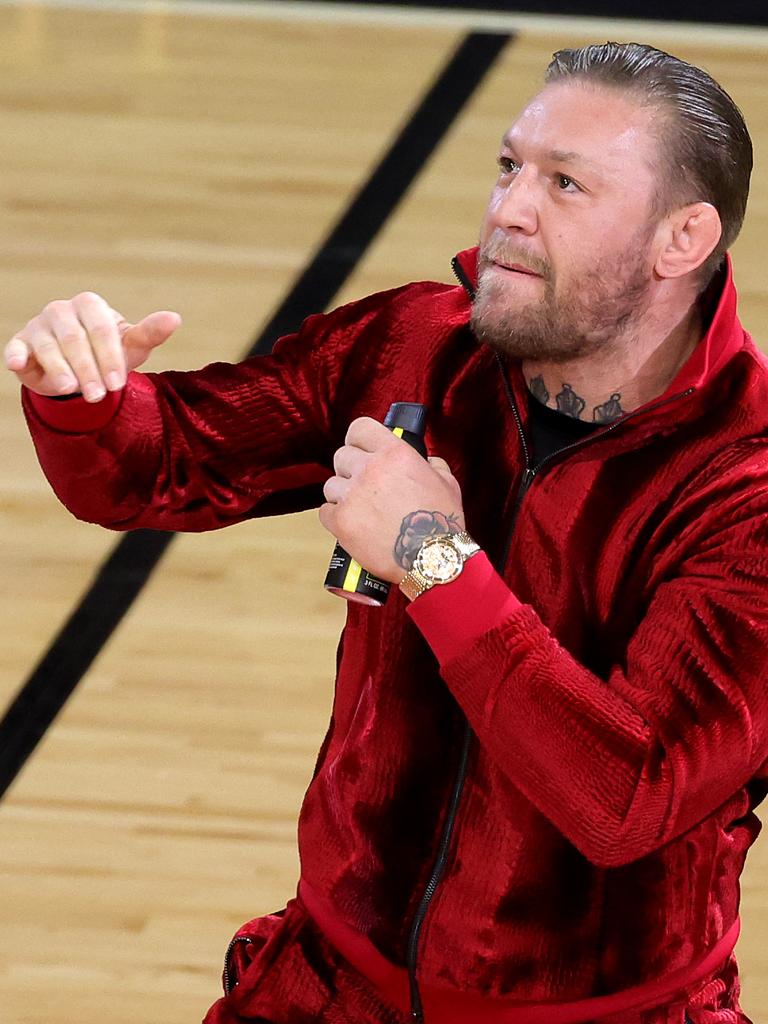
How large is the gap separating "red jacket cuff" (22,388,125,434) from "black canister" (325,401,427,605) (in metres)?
0.31

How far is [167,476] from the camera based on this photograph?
7.16 feet

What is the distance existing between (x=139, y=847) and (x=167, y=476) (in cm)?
114

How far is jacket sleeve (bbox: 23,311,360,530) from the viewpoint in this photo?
2.14 m

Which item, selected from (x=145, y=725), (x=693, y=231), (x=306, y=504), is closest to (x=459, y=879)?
(x=306, y=504)

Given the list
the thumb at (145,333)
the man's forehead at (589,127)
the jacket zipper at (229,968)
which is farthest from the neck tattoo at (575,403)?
the jacket zipper at (229,968)

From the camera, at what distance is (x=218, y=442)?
86.7 inches

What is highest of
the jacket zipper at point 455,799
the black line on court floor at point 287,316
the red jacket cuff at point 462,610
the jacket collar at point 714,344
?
the jacket collar at point 714,344

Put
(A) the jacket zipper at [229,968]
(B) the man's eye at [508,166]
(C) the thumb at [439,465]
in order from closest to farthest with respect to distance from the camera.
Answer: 1. (C) the thumb at [439,465]
2. (B) the man's eye at [508,166]
3. (A) the jacket zipper at [229,968]

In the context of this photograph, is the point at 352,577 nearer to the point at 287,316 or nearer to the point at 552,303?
the point at 552,303

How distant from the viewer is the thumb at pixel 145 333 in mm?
1986

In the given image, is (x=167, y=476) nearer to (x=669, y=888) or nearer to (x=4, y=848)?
(x=669, y=888)

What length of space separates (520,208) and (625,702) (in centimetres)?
48

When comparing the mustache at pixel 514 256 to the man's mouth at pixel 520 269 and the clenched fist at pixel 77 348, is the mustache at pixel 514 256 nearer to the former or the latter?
the man's mouth at pixel 520 269

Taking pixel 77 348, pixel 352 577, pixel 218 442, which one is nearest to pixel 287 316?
pixel 218 442
